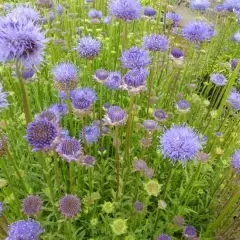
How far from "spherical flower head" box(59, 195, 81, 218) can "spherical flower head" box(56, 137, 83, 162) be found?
0.82 ft

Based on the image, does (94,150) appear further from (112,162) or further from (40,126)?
(40,126)

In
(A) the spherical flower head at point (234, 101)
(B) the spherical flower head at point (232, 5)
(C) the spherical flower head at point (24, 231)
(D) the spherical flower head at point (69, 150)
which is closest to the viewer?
(C) the spherical flower head at point (24, 231)

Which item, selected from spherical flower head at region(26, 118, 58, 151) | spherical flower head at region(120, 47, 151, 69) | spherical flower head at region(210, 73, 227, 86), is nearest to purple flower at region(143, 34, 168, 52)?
spherical flower head at region(120, 47, 151, 69)

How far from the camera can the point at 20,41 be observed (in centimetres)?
167

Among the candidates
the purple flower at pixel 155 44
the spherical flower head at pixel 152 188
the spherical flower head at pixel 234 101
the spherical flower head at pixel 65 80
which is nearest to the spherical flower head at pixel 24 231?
the spherical flower head at pixel 152 188

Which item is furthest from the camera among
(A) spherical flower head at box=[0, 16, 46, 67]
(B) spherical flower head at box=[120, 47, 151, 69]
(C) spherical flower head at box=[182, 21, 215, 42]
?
(C) spherical flower head at box=[182, 21, 215, 42]

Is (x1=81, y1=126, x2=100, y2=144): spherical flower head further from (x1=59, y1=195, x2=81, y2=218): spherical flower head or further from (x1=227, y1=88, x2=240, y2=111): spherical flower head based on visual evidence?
(x1=227, y1=88, x2=240, y2=111): spherical flower head

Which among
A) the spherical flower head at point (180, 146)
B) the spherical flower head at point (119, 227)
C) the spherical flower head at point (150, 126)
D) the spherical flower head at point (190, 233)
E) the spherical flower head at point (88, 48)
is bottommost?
the spherical flower head at point (190, 233)

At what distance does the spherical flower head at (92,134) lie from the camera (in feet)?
8.66

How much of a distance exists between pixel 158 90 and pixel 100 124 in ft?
4.23

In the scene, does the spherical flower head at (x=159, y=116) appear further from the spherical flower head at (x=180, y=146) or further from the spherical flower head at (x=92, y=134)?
the spherical flower head at (x=92, y=134)

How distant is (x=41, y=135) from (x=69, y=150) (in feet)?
0.97

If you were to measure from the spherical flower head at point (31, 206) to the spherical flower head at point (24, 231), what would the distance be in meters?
0.07

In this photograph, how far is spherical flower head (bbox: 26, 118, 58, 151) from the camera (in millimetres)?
1683
